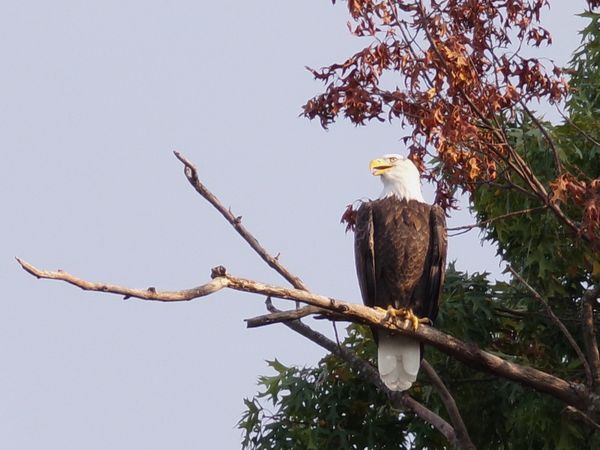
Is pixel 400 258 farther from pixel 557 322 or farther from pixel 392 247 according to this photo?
pixel 557 322

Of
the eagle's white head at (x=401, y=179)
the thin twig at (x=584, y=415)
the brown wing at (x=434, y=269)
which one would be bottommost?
the thin twig at (x=584, y=415)

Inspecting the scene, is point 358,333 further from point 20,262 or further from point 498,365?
point 20,262

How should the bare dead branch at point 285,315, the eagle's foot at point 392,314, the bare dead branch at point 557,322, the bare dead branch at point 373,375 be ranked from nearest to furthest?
the bare dead branch at point 285,315 < the bare dead branch at point 557,322 < the eagle's foot at point 392,314 < the bare dead branch at point 373,375

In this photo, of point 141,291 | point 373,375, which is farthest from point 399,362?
point 141,291

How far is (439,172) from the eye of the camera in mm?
7645

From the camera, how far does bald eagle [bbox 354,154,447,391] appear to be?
7281 millimetres

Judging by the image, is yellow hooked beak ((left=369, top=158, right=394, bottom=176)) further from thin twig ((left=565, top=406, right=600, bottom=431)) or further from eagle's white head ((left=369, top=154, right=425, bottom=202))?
thin twig ((left=565, top=406, right=600, bottom=431))

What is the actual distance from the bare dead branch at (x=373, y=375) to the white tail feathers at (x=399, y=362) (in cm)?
6

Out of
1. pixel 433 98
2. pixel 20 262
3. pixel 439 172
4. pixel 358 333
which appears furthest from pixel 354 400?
pixel 20 262

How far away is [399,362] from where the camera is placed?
727cm

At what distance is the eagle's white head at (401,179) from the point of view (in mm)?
7508

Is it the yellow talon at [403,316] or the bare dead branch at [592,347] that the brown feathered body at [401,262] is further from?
the bare dead branch at [592,347]

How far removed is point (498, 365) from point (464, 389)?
1.72 meters

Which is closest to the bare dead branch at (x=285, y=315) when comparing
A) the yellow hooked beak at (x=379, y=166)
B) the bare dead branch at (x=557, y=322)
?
the bare dead branch at (x=557, y=322)
